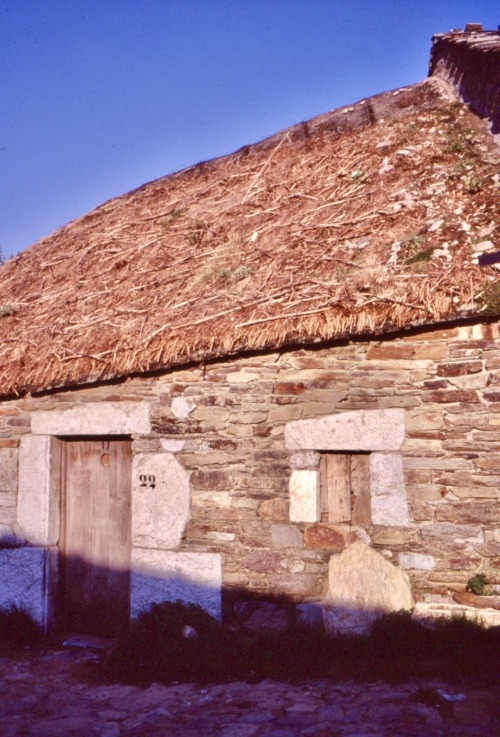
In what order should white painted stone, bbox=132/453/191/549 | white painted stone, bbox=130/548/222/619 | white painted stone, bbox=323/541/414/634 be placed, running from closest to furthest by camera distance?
1. white painted stone, bbox=323/541/414/634
2. white painted stone, bbox=130/548/222/619
3. white painted stone, bbox=132/453/191/549

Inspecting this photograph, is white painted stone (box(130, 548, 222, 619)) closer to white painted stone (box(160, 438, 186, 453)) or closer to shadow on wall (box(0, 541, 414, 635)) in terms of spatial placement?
→ shadow on wall (box(0, 541, 414, 635))

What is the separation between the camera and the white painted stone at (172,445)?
4.86 m

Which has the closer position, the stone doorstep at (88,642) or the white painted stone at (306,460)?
the white painted stone at (306,460)

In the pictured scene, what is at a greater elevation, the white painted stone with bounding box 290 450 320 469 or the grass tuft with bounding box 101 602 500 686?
the white painted stone with bounding box 290 450 320 469

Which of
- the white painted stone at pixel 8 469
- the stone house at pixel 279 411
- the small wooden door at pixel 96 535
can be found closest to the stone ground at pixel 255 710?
the stone house at pixel 279 411

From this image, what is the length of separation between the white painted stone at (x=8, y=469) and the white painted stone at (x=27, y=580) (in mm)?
567

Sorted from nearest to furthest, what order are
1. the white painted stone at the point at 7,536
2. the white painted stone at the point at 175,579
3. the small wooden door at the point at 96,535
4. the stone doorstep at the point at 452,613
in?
the stone doorstep at the point at 452,613, the white painted stone at the point at 175,579, the small wooden door at the point at 96,535, the white painted stone at the point at 7,536

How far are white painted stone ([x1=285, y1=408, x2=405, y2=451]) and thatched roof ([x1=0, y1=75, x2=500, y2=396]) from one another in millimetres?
600

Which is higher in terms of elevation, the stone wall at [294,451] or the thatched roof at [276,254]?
the thatched roof at [276,254]

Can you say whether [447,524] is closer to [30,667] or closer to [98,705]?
Answer: [98,705]

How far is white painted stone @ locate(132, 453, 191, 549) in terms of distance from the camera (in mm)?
4781

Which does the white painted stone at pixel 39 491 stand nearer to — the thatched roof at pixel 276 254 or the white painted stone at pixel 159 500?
the thatched roof at pixel 276 254

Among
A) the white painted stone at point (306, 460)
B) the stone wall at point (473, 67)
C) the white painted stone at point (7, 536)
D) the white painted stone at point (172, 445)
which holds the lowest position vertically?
the white painted stone at point (7, 536)

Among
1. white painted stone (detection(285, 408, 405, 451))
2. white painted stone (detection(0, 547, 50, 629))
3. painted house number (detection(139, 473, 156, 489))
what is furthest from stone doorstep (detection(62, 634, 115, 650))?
white painted stone (detection(285, 408, 405, 451))
